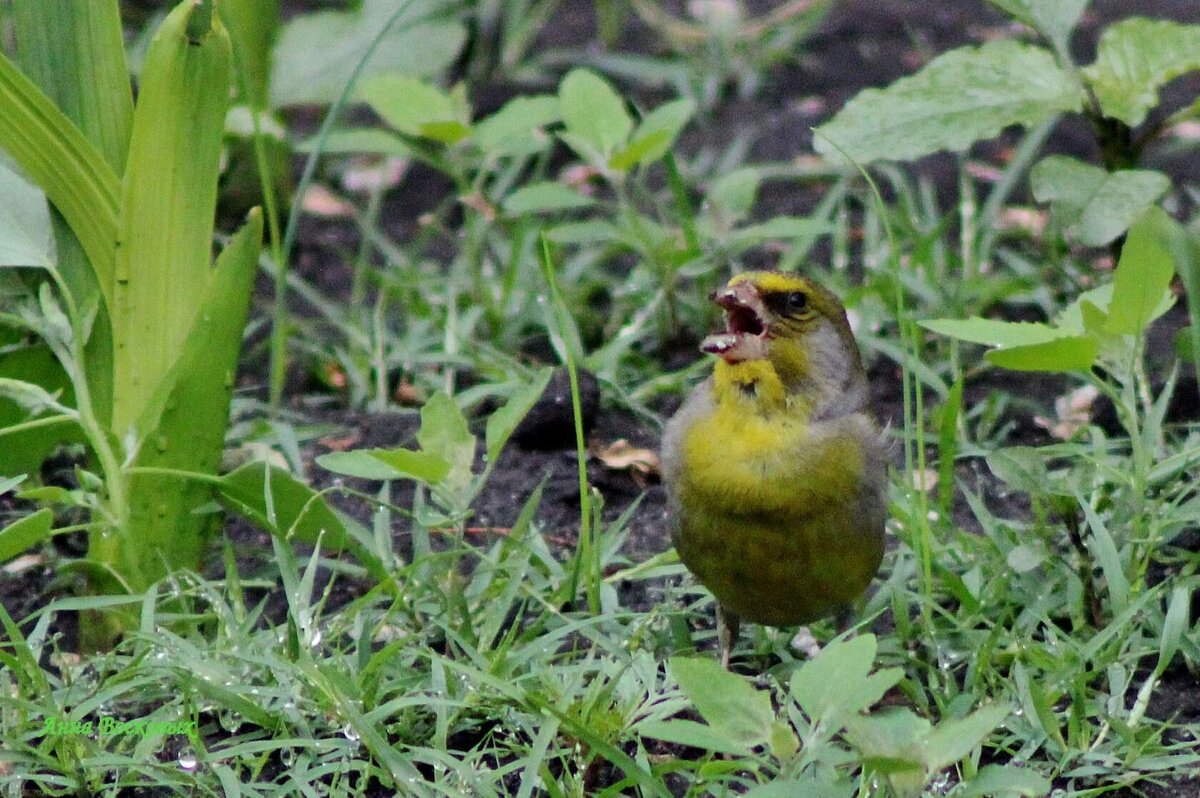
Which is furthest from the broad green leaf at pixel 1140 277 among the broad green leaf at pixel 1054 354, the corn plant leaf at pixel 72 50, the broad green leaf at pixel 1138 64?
the corn plant leaf at pixel 72 50

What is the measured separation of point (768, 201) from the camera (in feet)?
20.1

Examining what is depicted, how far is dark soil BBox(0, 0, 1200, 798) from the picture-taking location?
4.25 meters

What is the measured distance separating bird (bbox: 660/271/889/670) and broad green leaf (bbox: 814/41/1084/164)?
2.25ft

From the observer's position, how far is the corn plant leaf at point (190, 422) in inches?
142

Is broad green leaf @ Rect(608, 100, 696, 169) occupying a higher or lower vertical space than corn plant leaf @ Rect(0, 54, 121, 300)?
lower

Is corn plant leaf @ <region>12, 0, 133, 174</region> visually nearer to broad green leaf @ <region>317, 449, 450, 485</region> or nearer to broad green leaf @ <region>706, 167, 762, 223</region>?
broad green leaf @ <region>317, 449, 450, 485</region>

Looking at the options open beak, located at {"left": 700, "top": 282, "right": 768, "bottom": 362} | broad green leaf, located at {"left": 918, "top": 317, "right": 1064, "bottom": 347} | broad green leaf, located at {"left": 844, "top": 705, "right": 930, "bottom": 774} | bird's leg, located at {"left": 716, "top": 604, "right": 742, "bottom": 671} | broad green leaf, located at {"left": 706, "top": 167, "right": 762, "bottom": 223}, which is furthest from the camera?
broad green leaf, located at {"left": 706, "top": 167, "right": 762, "bottom": 223}

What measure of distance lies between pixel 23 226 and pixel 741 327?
1.63m

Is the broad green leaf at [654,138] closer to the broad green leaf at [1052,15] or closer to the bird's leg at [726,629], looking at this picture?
the broad green leaf at [1052,15]

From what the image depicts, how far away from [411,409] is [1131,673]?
→ 2286 mm

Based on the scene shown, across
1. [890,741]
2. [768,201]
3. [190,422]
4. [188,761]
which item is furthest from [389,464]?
[768,201]

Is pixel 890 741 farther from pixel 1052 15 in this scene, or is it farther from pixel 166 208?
pixel 1052 15

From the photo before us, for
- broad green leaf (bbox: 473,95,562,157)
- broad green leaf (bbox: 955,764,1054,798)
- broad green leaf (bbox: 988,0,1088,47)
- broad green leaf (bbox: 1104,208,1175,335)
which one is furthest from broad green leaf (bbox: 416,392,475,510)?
broad green leaf (bbox: 988,0,1088,47)

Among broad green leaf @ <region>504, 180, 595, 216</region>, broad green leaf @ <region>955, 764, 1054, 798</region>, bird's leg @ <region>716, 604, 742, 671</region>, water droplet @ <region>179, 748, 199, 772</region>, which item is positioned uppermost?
broad green leaf @ <region>504, 180, 595, 216</region>
